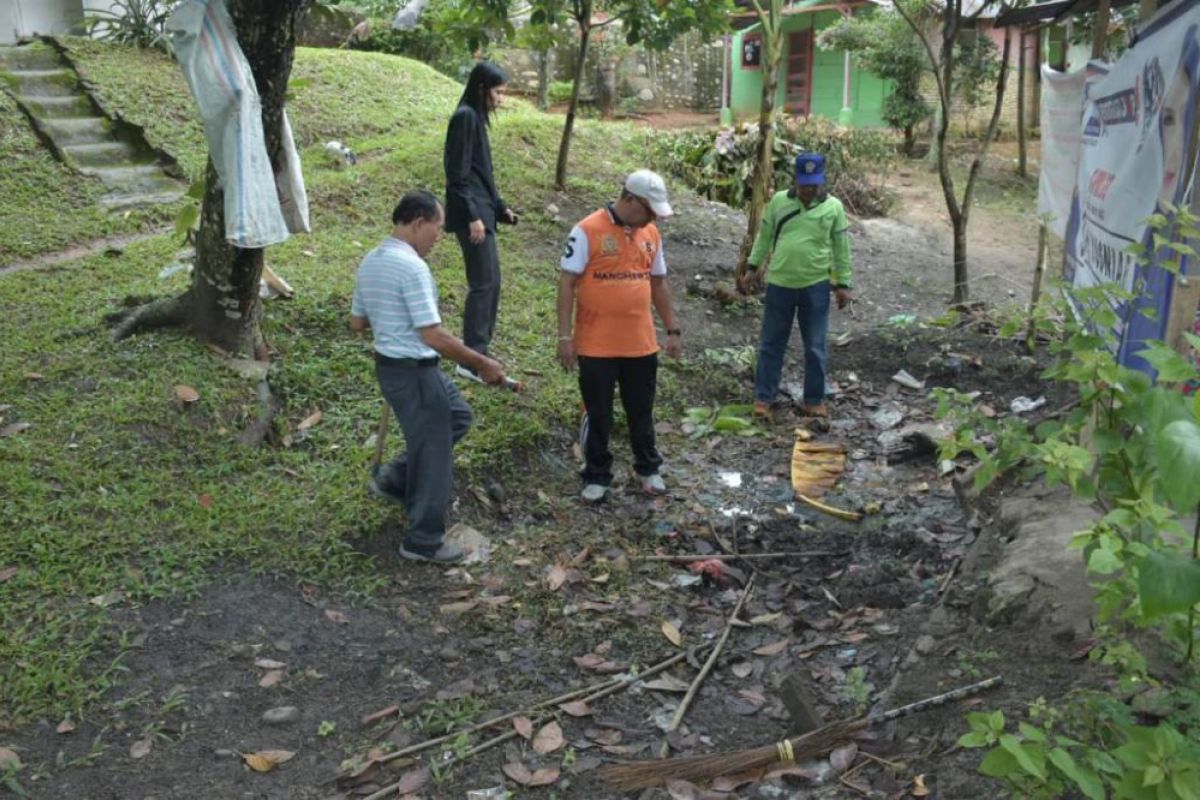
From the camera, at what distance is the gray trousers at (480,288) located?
6.55 metres

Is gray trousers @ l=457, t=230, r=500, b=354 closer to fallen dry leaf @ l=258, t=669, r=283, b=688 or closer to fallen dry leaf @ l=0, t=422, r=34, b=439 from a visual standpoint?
fallen dry leaf @ l=0, t=422, r=34, b=439

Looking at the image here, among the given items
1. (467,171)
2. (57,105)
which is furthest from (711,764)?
(57,105)

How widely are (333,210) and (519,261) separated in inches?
74.3

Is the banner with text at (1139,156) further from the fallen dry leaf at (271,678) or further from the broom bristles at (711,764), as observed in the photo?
the fallen dry leaf at (271,678)

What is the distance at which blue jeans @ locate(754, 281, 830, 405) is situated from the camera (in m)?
7.08

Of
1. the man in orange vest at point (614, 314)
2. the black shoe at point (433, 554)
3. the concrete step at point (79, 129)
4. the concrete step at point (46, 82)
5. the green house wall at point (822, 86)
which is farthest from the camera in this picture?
the green house wall at point (822, 86)

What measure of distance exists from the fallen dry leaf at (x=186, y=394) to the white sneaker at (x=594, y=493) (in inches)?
89.1

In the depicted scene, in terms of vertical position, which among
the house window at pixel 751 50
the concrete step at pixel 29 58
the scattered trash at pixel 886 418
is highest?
the house window at pixel 751 50

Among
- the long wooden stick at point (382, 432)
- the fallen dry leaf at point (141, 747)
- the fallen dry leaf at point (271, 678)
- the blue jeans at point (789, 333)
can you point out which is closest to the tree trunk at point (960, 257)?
the blue jeans at point (789, 333)

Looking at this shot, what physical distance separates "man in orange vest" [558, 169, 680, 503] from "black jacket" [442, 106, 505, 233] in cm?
98

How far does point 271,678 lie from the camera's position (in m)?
4.14

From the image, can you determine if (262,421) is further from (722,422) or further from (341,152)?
(341,152)

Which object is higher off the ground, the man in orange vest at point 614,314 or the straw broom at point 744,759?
the man in orange vest at point 614,314

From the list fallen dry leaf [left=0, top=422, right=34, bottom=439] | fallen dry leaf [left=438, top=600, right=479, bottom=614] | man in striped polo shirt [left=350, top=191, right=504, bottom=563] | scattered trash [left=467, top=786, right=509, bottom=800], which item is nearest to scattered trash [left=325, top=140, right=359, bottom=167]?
fallen dry leaf [left=0, top=422, right=34, bottom=439]
